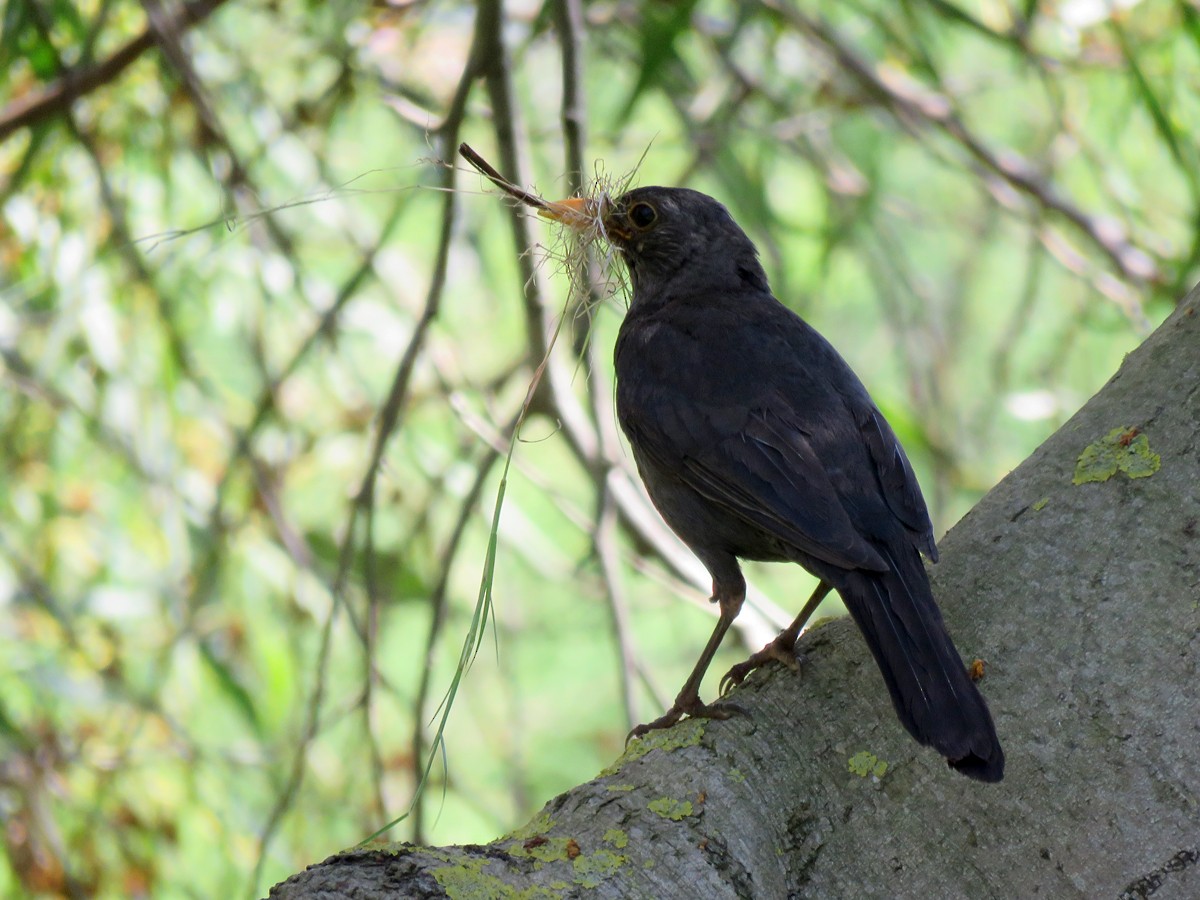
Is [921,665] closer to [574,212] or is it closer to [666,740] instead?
[666,740]

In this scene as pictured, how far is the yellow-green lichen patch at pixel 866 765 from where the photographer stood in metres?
1.77

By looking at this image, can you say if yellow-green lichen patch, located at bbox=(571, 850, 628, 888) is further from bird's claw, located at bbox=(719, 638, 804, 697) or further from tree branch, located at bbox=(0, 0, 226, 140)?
tree branch, located at bbox=(0, 0, 226, 140)

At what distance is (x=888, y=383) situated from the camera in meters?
6.62

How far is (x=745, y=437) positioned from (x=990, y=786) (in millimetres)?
1186

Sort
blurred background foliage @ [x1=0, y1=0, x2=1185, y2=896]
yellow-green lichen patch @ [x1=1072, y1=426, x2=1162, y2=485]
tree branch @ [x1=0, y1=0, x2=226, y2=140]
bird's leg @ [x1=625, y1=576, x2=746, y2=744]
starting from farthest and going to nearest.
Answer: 1. tree branch @ [x1=0, y1=0, x2=226, y2=140]
2. blurred background foliage @ [x1=0, y1=0, x2=1185, y2=896]
3. bird's leg @ [x1=625, y1=576, x2=746, y2=744]
4. yellow-green lichen patch @ [x1=1072, y1=426, x2=1162, y2=485]

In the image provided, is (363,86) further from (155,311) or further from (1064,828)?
(1064,828)

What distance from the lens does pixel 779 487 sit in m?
2.65

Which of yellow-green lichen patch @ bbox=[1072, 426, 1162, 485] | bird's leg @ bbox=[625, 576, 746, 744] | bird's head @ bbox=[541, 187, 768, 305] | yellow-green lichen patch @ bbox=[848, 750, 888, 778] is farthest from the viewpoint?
bird's head @ bbox=[541, 187, 768, 305]

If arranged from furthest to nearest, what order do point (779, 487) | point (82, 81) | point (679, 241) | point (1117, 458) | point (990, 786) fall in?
point (82, 81), point (679, 241), point (779, 487), point (1117, 458), point (990, 786)

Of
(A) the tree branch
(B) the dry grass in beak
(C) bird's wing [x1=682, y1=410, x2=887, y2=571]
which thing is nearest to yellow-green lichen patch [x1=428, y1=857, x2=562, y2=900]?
(C) bird's wing [x1=682, y1=410, x2=887, y2=571]

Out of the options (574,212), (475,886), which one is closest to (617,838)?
(475,886)

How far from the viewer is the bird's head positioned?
3467 mm

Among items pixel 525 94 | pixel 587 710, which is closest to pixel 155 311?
pixel 525 94

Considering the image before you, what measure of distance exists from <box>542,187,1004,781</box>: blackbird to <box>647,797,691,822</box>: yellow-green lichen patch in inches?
9.5
